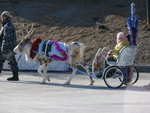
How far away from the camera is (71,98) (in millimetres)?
12312

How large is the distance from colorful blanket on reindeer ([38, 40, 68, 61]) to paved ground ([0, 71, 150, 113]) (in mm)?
817

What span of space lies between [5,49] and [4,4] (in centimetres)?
1113

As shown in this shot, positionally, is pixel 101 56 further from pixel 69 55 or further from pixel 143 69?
pixel 143 69

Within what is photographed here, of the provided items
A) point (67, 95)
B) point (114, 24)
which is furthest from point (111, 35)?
point (67, 95)

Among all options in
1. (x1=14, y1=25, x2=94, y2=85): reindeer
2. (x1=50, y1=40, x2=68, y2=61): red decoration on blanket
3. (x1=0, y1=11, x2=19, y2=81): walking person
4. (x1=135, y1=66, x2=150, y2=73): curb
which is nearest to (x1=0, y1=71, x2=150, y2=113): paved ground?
(x1=14, y1=25, x2=94, y2=85): reindeer

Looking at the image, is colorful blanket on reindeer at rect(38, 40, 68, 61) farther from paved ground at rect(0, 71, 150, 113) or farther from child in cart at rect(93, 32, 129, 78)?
child in cart at rect(93, 32, 129, 78)

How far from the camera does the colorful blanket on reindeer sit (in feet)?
48.1

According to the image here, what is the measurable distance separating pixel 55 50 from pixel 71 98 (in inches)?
106

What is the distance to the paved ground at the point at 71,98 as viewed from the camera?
1088 centimetres

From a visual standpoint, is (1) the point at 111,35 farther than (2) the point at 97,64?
Yes

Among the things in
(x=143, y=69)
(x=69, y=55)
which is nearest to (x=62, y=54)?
(x=69, y=55)

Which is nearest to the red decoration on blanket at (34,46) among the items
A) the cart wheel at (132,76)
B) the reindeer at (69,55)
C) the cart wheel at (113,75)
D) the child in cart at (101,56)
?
the reindeer at (69,55)

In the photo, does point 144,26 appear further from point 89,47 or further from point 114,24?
point 89,47

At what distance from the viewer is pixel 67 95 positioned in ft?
42.0
